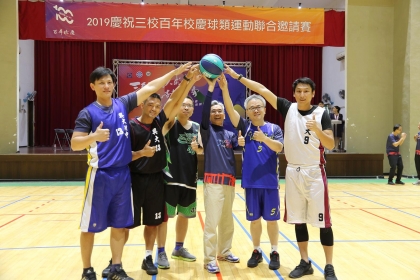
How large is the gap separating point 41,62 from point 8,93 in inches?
244

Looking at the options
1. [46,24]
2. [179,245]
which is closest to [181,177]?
[179,245]

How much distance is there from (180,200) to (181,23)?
8.58m

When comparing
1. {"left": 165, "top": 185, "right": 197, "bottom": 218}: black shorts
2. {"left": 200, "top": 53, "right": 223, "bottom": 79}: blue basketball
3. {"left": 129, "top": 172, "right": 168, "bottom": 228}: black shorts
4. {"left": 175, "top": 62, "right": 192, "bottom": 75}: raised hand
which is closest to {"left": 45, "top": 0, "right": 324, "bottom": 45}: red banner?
{"left": 175, "top": 62, "right": 192, "bottom": 75}: raised hand

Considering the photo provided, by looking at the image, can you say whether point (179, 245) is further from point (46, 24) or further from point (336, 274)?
point (46, 24)

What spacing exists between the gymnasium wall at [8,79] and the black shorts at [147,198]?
9.79 meters

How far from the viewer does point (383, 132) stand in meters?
12.8

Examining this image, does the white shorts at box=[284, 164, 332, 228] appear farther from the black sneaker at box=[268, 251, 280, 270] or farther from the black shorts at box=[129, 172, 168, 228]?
the black shorts at box=[129, 172, 168, 228]

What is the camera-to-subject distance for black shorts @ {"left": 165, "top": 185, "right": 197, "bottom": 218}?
419 cm

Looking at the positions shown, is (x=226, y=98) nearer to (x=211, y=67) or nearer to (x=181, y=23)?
(x=211, y=67)

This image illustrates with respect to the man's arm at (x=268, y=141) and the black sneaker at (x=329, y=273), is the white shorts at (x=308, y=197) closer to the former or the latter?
the man's arm at (x=268, y=141)

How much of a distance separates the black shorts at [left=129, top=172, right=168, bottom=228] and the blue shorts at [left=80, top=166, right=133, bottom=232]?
309 millimetres

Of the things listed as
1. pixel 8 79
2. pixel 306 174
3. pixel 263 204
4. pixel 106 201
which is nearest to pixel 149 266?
pixel 106 201

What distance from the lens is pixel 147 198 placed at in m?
3.82

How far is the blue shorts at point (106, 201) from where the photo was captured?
3.31m
